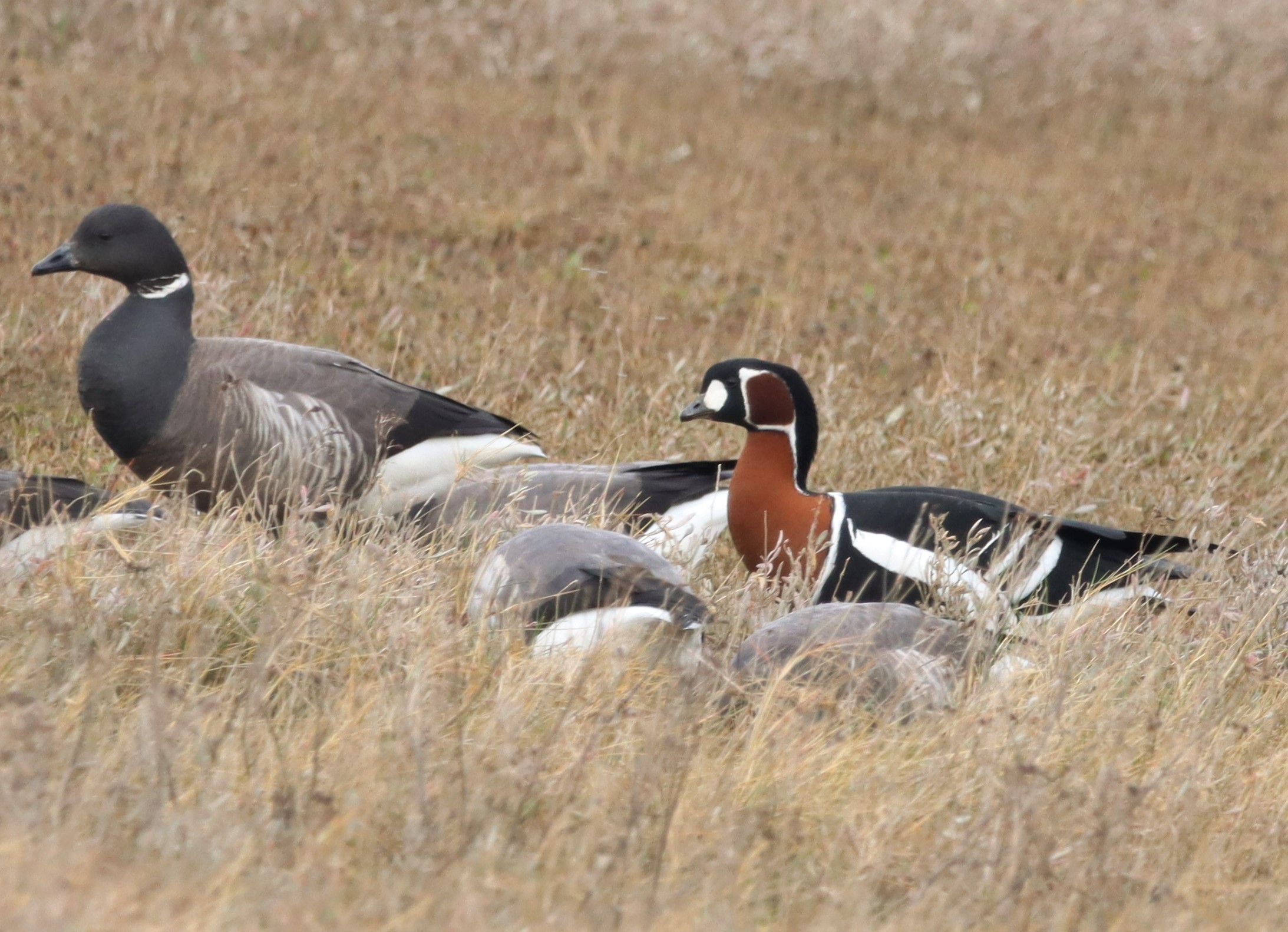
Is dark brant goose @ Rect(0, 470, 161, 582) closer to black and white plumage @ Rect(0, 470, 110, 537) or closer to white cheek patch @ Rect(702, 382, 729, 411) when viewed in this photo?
black and white plumage @ Rect(0, 470, 110, 537)

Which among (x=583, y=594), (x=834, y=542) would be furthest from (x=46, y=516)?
(x=834, y=542)

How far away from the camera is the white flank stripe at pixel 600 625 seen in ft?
14.1

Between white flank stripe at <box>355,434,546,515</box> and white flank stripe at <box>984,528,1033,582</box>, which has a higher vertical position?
white flank stripe at <box>984,528,1033,582</box>

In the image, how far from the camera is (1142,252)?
43.9 ft

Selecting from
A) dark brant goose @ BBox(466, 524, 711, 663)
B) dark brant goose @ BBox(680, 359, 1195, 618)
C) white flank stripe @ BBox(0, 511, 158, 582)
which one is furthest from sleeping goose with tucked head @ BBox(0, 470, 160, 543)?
dark brant goose @ BBox(680, 359, 1195, 618)

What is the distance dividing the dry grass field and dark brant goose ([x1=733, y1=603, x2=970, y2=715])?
160mm

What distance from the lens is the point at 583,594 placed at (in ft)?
14.7

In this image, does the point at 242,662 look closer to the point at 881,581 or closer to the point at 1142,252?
the point at 881,581

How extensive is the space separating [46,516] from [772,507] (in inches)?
105

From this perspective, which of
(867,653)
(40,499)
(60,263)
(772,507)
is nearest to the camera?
(867,653)

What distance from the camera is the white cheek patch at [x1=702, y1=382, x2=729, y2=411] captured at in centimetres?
586

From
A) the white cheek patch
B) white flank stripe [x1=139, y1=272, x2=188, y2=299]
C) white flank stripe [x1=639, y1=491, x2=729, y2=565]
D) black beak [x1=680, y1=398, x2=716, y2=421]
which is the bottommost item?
white flank stripe [x1=639, y1=491, x2=729, y2=565]

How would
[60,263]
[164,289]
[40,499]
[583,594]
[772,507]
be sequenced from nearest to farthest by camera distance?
[583,594], [40,499], [772,507], [60,263], [164,289]

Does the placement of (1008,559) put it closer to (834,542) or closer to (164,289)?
(834,542)
